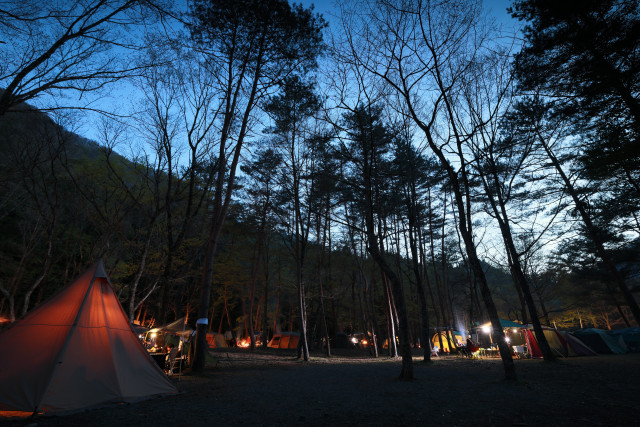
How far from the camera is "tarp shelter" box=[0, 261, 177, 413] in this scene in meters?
4.55

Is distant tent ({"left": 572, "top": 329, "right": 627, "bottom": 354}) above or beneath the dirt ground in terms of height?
above

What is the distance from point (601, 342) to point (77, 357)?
77.5 ft

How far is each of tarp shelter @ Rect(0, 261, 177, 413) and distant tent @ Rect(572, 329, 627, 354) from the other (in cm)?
2149

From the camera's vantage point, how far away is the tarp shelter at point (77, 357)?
14.9 ft

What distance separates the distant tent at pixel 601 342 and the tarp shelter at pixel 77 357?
846 inches

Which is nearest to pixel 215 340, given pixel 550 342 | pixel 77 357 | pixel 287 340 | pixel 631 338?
pixel 287 340

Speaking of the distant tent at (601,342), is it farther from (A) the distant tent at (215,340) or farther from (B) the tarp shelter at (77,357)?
(A) the distant tent at (215,340)

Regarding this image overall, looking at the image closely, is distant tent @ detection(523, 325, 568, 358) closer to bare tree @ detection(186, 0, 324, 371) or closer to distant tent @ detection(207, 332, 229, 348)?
bare tree @ detection(186, 0, 324, 371)

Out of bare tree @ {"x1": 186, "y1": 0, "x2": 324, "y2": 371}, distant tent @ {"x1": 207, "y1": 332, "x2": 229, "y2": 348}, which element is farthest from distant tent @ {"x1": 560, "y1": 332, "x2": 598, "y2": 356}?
distant tent @ {"x1": 207, "y1": 332, "x2": 229, "y2": 348}

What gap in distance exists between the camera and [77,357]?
5086 millimetres

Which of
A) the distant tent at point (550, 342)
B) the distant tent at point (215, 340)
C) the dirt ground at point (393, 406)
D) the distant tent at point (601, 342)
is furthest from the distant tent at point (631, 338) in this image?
the distant tent at point (215, 340)

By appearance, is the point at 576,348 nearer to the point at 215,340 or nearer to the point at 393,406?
the point at 393,406

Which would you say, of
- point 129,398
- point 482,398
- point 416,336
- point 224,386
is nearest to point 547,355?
point 482,398

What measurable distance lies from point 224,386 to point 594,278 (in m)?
27.6
